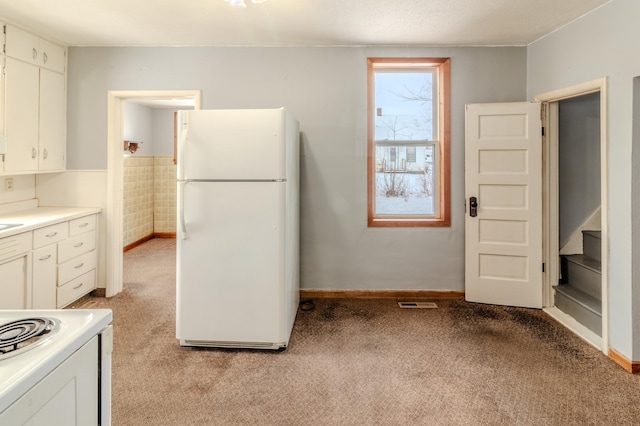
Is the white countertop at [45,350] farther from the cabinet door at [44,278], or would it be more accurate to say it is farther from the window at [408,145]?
the window at [408,145]

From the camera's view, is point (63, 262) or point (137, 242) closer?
point (63, 262)

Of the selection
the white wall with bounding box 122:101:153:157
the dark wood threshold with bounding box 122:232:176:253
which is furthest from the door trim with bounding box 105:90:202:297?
the dark wood threshold with bounding box 122:232:176:253

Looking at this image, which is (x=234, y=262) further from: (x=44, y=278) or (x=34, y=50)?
(x=34, y=50)

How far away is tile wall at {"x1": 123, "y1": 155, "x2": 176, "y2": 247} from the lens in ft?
21.0

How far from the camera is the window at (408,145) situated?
3.80 meters

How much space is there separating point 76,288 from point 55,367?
10.2ft

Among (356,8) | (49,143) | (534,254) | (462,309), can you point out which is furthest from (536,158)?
(49,143)

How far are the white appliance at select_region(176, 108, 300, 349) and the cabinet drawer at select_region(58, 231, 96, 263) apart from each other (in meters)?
1.37

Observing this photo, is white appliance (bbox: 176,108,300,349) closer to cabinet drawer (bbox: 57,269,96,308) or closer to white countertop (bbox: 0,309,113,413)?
cabinet drawer (bbox: 57,269,96,308)

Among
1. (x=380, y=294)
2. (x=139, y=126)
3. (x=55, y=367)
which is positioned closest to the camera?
(x=55, y=367)

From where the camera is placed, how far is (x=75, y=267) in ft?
11.5

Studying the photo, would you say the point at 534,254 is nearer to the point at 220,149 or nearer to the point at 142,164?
the point at 220,149

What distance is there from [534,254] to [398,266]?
4.04ft

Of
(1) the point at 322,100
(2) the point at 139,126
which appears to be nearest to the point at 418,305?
(1) the point at 322,100
